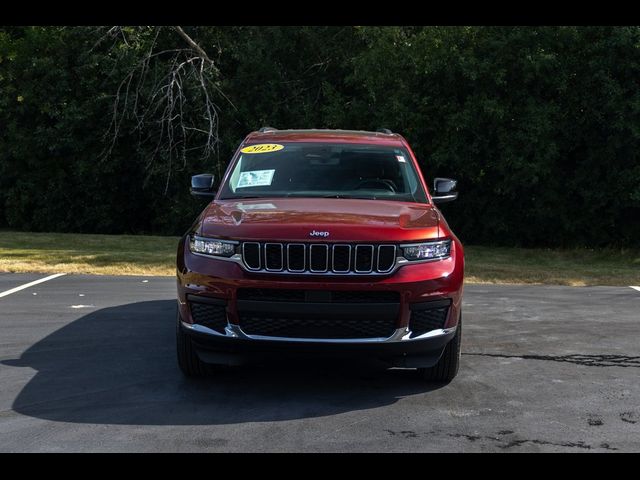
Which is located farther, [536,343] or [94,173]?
[94,173]

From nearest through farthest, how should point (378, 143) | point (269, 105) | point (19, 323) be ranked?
1. point (378, 143)
2. point (19, 323)
3. point (269, 105)

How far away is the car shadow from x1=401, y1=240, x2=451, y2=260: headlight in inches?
37.6

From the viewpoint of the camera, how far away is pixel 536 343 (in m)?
7.90

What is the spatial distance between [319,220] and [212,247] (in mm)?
735

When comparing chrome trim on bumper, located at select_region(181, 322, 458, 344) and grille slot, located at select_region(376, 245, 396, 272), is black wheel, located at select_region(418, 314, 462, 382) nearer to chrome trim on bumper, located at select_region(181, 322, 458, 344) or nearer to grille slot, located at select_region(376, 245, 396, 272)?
chrome trim on bumper, located at select_region(181, 322, 458, 344)

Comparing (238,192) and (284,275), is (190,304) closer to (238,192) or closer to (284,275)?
(284,275)

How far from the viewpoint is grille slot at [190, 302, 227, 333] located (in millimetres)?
5828

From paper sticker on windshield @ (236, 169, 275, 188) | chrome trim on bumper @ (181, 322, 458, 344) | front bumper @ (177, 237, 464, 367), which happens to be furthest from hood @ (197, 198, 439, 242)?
chrome trim on bumper @ (181, 322, 458, 344)

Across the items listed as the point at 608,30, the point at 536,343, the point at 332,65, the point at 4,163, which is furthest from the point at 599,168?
the point at 4,163

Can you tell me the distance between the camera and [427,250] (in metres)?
5.95

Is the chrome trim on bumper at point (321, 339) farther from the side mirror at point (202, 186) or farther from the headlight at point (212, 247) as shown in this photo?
the side mirror at point (202, 186)

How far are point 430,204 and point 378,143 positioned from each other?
1.01 meters
